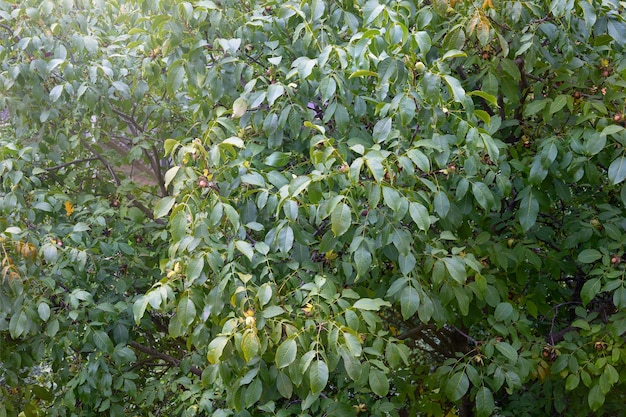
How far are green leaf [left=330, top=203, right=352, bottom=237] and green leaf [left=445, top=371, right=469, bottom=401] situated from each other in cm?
108

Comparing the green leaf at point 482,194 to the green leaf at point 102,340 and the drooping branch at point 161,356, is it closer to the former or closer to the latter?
the green leaf at point 102,340

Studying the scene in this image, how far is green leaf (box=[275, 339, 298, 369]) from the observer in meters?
2.25

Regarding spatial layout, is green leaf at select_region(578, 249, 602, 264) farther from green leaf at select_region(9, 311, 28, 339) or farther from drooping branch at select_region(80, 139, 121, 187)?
drooping branch at select_region(80, 139, 121, 187)

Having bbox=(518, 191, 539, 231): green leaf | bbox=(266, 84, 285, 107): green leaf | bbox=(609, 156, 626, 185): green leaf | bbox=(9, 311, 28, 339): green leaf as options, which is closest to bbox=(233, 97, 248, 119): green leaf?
bbox=(266, 84, 285, 107): green leaf

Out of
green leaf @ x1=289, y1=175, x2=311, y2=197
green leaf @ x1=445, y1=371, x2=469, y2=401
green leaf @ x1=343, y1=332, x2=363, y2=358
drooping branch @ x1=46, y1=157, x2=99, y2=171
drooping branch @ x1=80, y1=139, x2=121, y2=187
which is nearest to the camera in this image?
green leaf @ x1=343, y1=332, x2=363, y2=358

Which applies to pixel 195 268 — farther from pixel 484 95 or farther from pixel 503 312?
pixel 503 312

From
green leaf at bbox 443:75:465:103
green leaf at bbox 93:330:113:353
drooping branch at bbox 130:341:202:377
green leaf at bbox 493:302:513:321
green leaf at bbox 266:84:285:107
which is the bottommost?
drooping branch at bbox 130:341:202:377

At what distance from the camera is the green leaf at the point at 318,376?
2232mm

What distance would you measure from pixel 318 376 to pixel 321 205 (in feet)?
1.82

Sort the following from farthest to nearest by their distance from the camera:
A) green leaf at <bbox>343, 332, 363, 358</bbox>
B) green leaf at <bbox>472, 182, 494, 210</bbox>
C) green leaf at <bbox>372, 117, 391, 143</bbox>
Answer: green leaf at <bbox>472, 182, 494, 210</bbox>, green leaf at <bbox>372, 117, 391, 143</bbox>, green leaf at <bbox>343, 332, 363, 358</bbox>

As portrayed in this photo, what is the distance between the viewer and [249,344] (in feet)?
7.30

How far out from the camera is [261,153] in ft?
9.91

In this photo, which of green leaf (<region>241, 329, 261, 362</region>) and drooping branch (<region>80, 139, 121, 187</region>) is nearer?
green leaf (<region>241, 329, 261, 362</region>)

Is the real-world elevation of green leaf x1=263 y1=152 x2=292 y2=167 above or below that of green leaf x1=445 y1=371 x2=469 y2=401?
above
